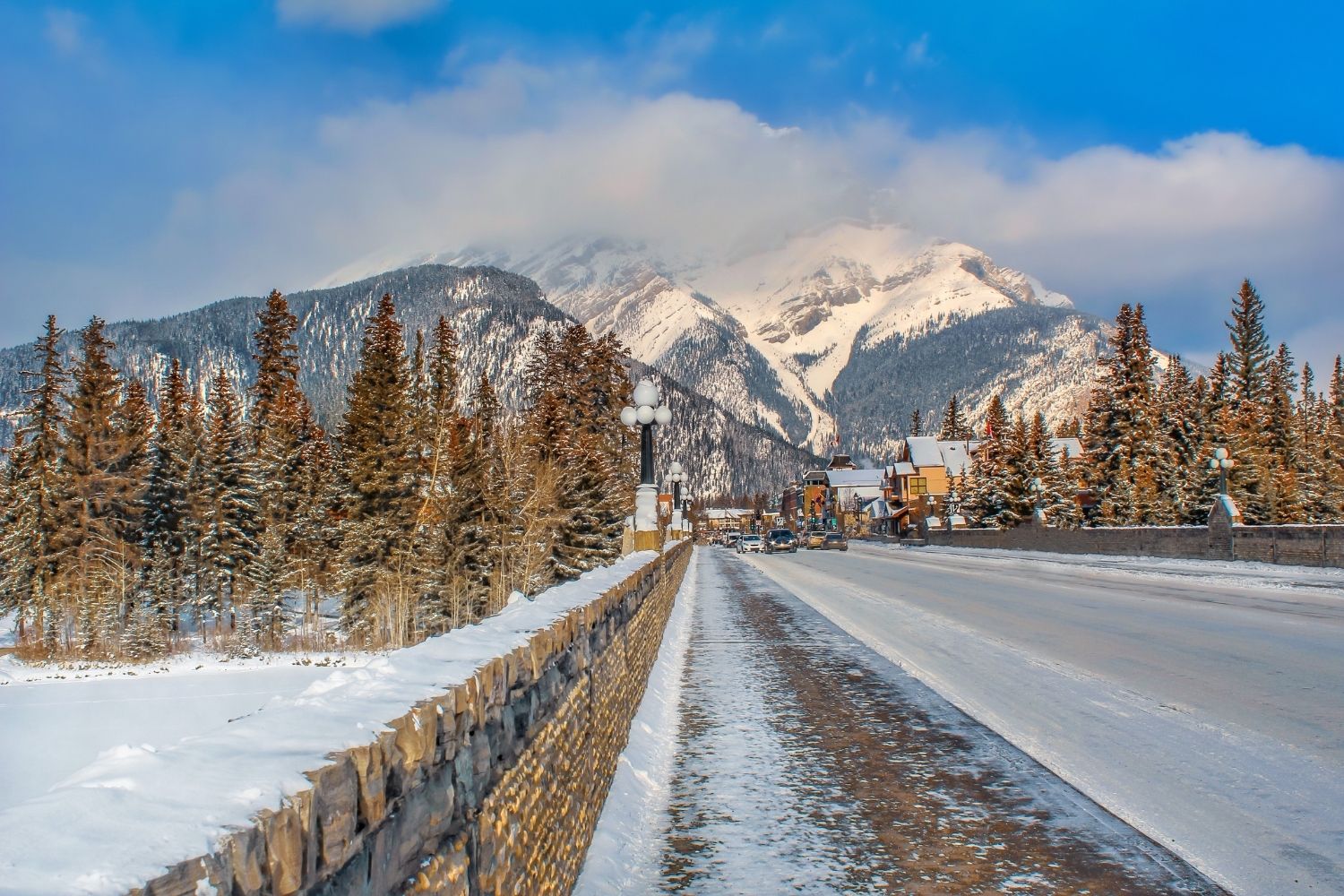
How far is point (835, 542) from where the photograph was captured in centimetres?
7319

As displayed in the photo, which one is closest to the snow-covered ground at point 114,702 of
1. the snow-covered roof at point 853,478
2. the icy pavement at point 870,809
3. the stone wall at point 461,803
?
the icy pavement at point 870,809

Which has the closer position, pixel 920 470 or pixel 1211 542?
pixel 1211 542

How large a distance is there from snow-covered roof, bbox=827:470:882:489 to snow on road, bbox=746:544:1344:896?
154526mm

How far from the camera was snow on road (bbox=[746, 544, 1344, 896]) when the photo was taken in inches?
240

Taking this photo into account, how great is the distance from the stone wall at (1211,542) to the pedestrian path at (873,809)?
22891 mm

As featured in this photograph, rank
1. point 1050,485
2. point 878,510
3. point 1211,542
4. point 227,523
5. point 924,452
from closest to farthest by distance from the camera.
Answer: point 1211,542, point 227,523, point 1050,485, point 924,452, point 878,510

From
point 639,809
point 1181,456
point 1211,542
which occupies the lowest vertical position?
point 639,809

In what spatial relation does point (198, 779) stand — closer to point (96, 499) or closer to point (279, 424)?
point (96, 499)

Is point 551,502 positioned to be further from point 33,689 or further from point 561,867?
point 561,867

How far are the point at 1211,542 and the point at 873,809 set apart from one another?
32.7 m

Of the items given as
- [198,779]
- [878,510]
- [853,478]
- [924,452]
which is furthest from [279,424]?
[853,478]

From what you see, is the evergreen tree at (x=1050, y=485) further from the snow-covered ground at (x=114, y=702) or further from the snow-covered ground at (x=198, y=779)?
the snow-covered ground at (x=198, y=779)

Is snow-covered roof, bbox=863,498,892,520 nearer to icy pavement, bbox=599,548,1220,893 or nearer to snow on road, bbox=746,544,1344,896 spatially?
snow on road, bbox=746,544,1344,896

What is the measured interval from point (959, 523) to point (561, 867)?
240 ft
